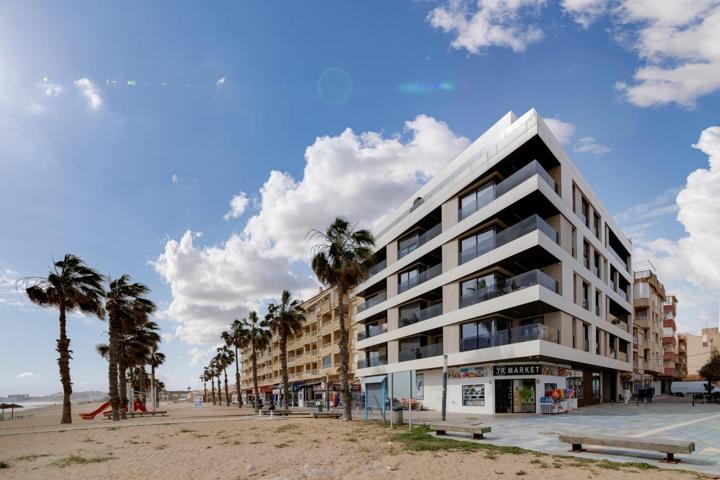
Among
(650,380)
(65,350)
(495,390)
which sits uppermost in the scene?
(65,350)

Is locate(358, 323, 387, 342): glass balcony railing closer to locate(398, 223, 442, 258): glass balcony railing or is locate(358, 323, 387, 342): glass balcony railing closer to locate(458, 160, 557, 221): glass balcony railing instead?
locate(398, 223, 442, 258): glass balcony railing

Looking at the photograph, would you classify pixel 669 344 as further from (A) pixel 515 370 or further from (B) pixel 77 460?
(B) pixel 77 460

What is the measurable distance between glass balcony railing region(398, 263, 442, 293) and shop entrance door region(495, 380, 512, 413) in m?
10.0

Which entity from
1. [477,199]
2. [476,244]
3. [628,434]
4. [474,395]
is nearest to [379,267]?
[476,244]

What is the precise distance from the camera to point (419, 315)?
4203cm

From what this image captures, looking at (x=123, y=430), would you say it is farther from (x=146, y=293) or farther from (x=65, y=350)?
(x=146, y=293)

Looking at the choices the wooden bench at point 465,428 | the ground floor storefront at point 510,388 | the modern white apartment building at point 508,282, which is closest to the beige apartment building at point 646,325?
the modern white apartment building at point 508,282

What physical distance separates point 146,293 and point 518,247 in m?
28.3

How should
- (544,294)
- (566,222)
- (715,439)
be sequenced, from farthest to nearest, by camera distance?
(566,222), (544,294), (715,439)

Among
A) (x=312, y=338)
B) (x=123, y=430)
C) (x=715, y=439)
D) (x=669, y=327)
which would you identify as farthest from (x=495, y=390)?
(x=669, y=327)

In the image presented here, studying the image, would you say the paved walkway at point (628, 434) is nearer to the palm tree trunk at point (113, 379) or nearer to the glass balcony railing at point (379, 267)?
the palm tree trunk at point (113, 379)

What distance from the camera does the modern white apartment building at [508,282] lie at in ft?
103

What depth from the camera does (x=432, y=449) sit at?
14.7 metres

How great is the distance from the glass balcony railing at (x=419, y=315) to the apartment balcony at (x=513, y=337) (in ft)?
14.3
